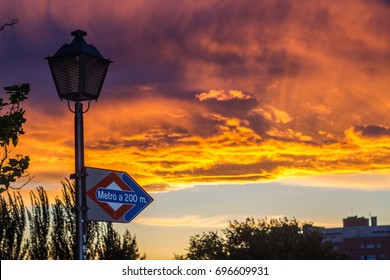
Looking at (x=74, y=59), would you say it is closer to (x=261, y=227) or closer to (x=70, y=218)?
(x=70, y=218)

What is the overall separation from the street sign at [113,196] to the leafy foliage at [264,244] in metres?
71.0

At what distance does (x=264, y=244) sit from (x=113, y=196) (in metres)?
74.1

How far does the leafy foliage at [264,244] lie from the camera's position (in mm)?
83312

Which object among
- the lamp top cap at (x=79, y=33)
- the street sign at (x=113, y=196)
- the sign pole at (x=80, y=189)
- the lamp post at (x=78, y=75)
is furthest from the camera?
the lamp top cap at (x=79, y=33)

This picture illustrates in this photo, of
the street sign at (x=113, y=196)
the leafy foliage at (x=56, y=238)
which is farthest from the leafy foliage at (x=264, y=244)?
the street sign at (x=113, y=196)

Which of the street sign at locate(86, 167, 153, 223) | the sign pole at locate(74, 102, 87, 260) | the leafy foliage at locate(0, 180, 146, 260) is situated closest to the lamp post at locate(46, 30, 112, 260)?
the sign pole at locate(74, 102, 87, 260)

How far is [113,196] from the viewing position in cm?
1184

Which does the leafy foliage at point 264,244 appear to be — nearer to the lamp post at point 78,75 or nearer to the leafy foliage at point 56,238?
the leafy foliage at point 56,238

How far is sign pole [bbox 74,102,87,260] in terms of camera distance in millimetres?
11547

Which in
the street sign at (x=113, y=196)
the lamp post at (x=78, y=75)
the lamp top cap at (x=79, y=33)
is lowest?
the street sign at (x=113, y=196)

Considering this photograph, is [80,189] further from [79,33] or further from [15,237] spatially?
[15,237]

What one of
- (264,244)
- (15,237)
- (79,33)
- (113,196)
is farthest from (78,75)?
(264,244)

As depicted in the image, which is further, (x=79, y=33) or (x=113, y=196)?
(x=79, y=33)

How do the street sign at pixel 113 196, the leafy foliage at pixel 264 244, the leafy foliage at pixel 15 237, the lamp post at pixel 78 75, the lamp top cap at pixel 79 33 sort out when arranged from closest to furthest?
the street sign at pixel 113 196 → the lamp post at pixel 78 75 → the lamp top cap at pixel 79 33 → the leafy foliage at pixel 15 237 → the leafy foliage at pixel 264 244
